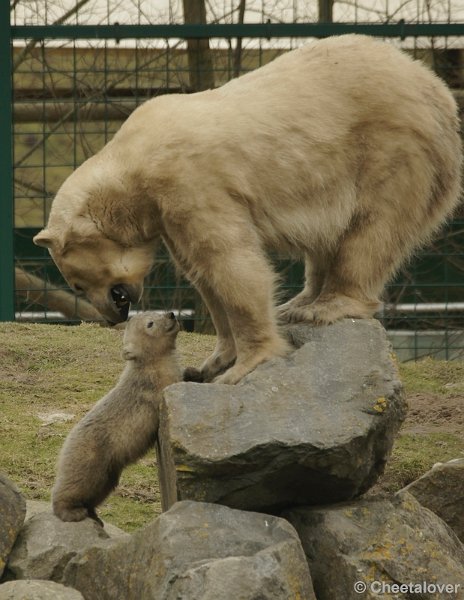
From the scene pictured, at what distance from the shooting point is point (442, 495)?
5.63 m

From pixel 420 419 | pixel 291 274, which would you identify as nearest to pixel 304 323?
pixel 420 419

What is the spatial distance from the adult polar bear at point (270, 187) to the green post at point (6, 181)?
14.6 feet

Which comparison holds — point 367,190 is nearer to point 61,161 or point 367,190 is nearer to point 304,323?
point 304,323

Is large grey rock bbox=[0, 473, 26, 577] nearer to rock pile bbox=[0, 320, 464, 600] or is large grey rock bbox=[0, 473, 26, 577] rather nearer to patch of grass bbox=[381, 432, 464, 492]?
rock pile bbox=[0, 320, 464, 600]

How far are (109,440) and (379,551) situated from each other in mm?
1298

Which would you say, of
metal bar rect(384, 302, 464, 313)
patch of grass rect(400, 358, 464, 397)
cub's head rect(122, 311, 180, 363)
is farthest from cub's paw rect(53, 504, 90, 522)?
metal bar rect(384, 302, 464, 313)

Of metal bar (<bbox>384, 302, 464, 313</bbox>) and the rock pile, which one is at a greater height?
the rock pile

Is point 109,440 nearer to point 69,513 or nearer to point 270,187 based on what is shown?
point 69,513

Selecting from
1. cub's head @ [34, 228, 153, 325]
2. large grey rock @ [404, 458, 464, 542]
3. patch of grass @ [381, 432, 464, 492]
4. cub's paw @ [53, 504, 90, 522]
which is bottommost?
patch of grass @ [381, 432, 464, 492]

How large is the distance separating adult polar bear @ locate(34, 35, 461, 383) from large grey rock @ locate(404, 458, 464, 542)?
2.66 feet

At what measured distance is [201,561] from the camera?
169 inches

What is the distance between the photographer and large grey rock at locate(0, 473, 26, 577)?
196 inches

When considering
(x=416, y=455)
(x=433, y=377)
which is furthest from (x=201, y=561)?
(x=433, y=377)

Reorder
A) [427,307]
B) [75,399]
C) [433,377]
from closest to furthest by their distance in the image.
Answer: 1. [75,399]
2. [433,377]
3. [427,307]
